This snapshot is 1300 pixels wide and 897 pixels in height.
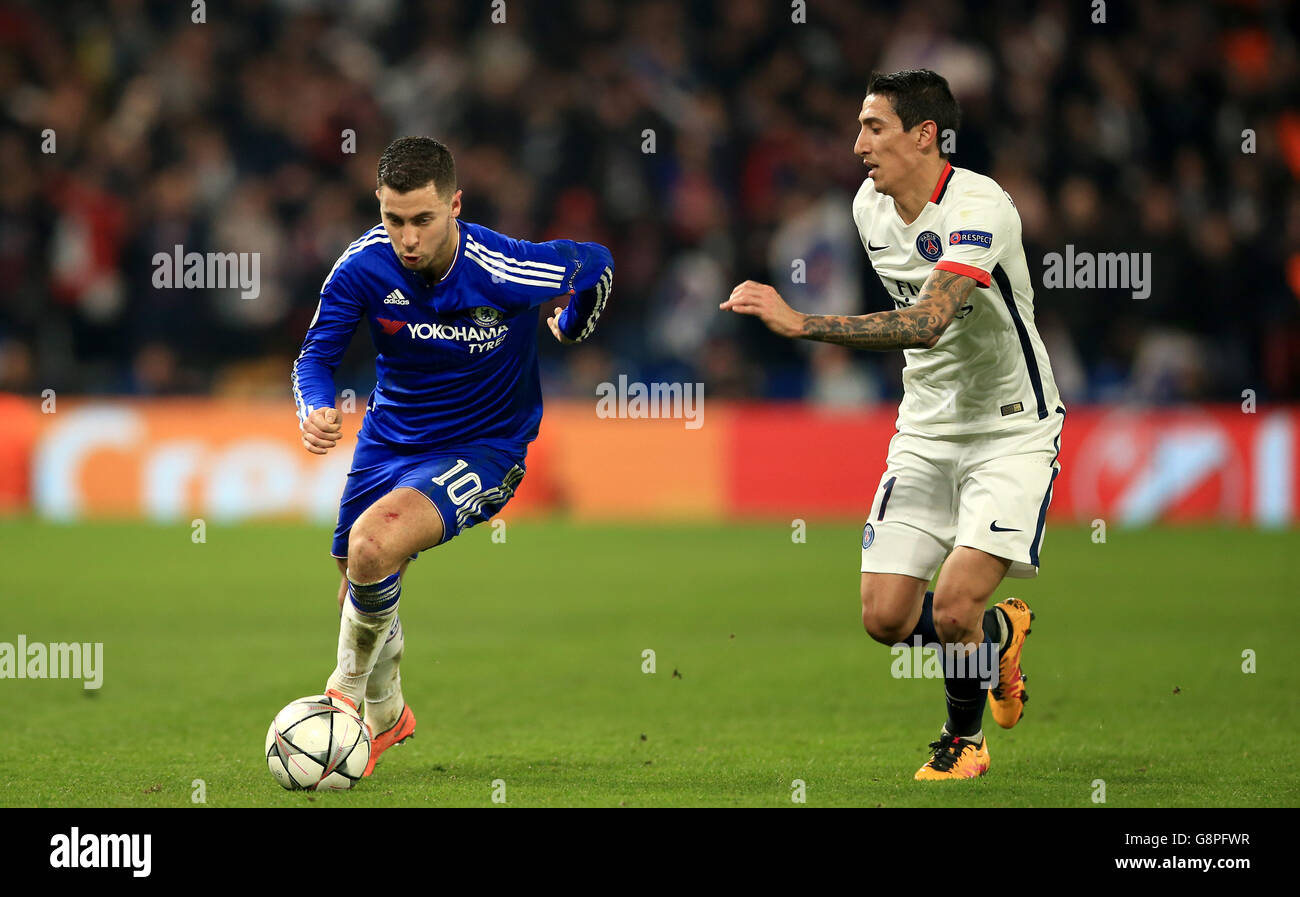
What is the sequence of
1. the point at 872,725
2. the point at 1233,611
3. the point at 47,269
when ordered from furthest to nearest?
the point at 47,269 → the point at 1233,611 → the point at 872,725

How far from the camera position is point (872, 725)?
7.01m

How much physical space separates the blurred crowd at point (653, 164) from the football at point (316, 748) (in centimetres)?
952

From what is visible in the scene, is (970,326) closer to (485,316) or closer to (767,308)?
(767,308)

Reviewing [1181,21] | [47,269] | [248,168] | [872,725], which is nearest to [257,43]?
[248,168]

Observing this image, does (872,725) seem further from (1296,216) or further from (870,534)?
(1296,216)

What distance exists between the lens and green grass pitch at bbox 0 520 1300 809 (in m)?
5.79

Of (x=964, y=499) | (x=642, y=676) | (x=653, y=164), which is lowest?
(x=642, y=676)

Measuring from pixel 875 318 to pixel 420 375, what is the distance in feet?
5.95

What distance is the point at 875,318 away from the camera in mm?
5391

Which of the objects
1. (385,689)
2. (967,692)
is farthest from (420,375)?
(967,692)

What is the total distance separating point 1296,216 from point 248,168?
1000 cm

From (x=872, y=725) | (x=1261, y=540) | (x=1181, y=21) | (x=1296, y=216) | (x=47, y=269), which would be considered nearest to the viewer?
(x=872, y=725)

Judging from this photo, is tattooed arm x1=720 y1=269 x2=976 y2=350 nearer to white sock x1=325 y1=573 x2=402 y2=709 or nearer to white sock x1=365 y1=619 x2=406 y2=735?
white sock x1=325 y1=573 x2=402 y2=709

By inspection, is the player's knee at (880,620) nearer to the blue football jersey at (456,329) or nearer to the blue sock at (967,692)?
the blue sock at (967,692)
